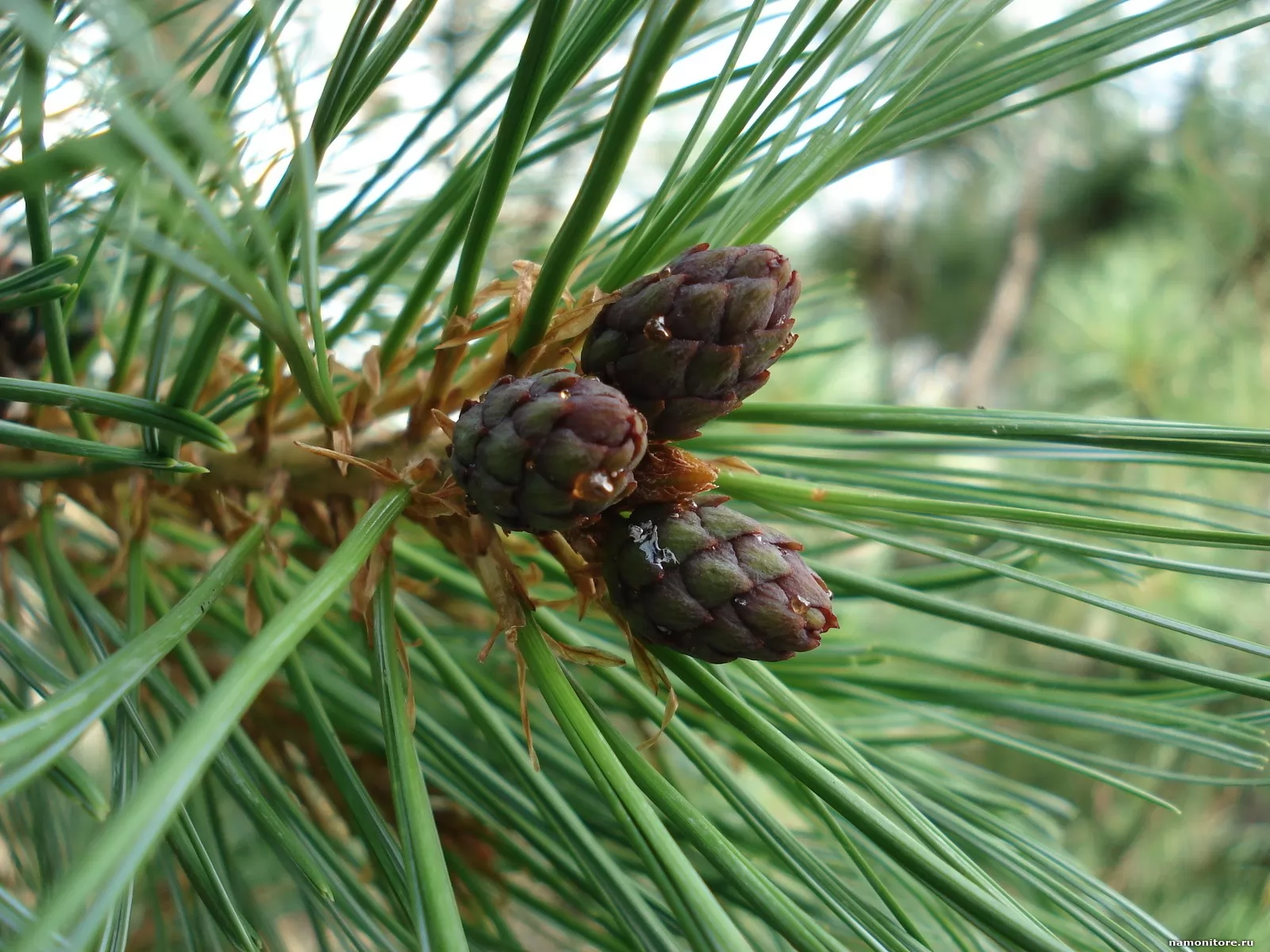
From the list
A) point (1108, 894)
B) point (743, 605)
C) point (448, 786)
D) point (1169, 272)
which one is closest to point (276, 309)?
point (743, 605)

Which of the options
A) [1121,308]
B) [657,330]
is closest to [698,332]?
[657,330]

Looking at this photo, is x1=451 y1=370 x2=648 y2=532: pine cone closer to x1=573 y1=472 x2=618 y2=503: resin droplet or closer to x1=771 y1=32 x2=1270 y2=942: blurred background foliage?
x1=573 y1=472 x2=618 y2=503: resin droplet

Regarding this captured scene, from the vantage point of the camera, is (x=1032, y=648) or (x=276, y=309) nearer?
(x=276, y=309)

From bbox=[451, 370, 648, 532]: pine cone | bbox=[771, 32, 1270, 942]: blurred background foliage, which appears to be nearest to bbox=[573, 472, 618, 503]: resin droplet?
bbox=[451, 370, 648, 532]: pine cone

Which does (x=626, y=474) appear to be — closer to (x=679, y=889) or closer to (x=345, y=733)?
(x=679, y=889)

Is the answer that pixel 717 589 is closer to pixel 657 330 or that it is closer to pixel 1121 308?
pixel 657 330

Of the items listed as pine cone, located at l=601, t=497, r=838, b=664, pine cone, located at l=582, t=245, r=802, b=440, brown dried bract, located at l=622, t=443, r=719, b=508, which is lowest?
pine cone, located at l=601, t=497, r=838, b=664
